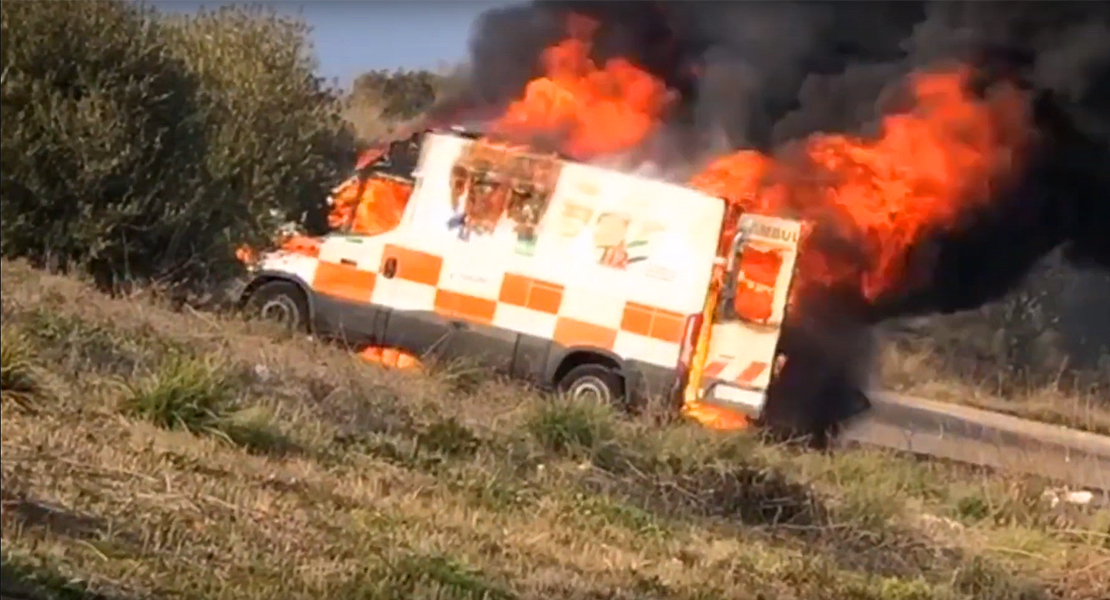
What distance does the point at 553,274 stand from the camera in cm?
1178

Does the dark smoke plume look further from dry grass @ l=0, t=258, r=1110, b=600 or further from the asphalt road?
dry grass @ l=0, t=258, r=1110, b=600

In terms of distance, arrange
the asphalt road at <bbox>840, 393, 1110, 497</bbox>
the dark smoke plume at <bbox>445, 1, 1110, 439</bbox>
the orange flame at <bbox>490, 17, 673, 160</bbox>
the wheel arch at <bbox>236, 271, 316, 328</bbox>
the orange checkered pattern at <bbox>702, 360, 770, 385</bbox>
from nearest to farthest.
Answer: the wheel arch at <bbox>236, 271, 316, 328</bbox>, the asphalt road at <bbox>840, 393, 1110, 497</bbox>, the orange flame at <bbox>490, 17, 673, 160</bbox>, the orange checkered pattern at <bbox>702, 360, 770, 385</bbox>, the dark smoke plume at <bbox>445, 1, 1110, 439</bbox>

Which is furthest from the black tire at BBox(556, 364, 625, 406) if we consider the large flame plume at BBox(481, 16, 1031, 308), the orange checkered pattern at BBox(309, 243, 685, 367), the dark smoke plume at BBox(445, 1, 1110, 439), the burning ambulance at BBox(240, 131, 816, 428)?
the dark smoke plume at BBox(445, 1, 1110, 439)

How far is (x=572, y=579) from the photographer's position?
20.7 ft

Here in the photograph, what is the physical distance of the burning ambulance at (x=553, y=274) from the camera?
11.2 metres

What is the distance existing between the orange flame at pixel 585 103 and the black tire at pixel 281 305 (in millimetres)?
2377

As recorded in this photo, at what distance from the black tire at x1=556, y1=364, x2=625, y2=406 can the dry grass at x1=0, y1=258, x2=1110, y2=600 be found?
587 mm

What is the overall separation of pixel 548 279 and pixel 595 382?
0.76 metres

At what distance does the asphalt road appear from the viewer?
10805 millimetres

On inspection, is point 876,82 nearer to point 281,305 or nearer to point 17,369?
point 281,305

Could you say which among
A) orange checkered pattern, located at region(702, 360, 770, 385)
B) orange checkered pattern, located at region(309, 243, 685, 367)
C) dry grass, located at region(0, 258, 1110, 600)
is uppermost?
orange checkered pattern, located at region(309, 243, 685, 367)

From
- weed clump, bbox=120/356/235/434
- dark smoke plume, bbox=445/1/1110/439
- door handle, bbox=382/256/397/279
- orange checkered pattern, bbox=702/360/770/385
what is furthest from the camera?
dark smoke plume, bbox=445/1/1110/439

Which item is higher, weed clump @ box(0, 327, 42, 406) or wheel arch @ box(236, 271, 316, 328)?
wheel arch @ box(236, 271, 316, 328)

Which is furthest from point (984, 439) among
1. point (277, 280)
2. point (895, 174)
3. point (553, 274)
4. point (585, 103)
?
point (277, 280)
